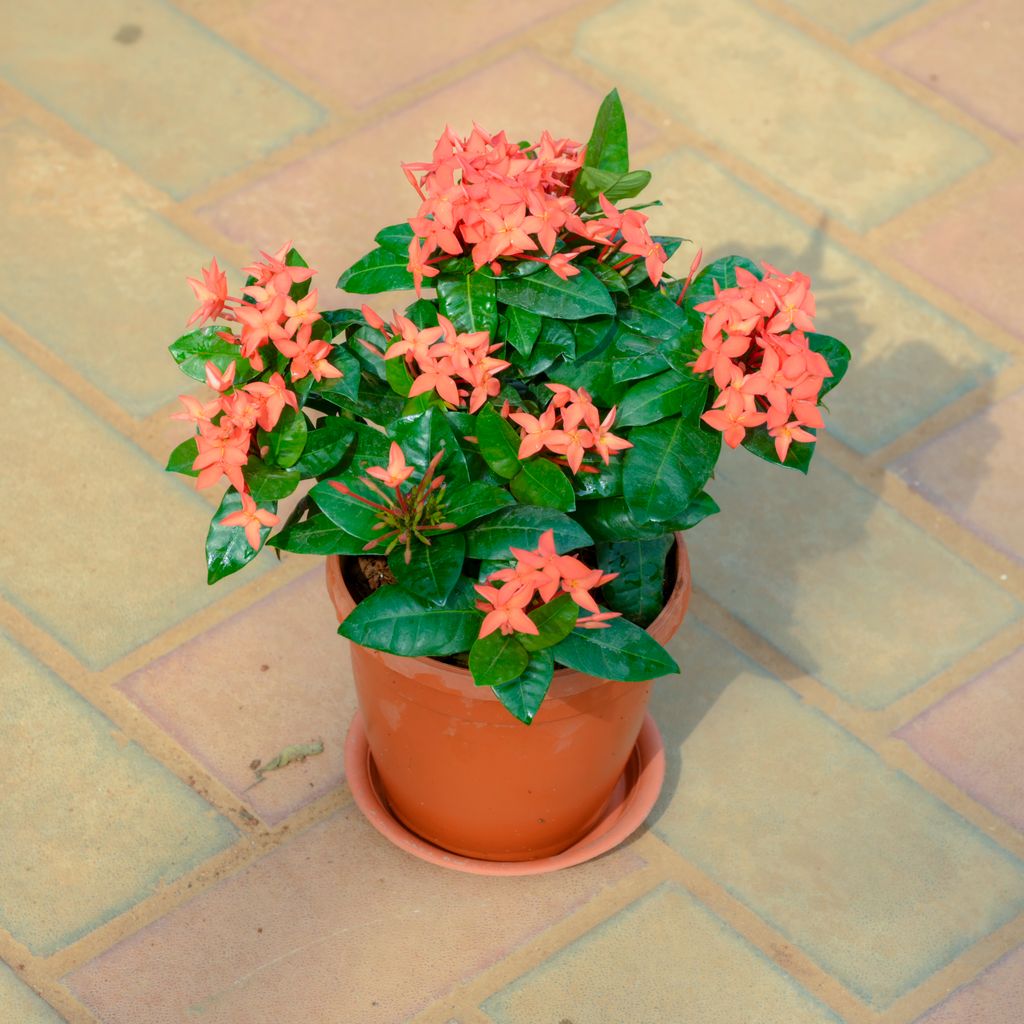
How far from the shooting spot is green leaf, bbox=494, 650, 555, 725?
1.90 m

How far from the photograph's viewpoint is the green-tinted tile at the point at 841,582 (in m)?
2.75

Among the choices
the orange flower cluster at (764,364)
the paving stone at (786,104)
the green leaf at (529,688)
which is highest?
the orange flower cluster at (764,364)

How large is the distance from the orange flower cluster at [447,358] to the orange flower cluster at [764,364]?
0.25m

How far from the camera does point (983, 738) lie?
8.70 feet

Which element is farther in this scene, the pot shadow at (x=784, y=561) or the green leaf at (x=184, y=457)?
the pot shadow at (x=784, y=561)

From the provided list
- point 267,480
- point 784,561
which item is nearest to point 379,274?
point 267,480

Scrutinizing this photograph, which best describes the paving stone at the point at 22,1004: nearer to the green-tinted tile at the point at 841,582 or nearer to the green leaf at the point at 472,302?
the green leaf at the point at 472,302

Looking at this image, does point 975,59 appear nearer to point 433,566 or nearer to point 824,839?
point 824,839

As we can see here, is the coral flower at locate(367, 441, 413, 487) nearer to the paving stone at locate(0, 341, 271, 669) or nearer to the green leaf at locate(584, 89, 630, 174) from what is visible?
the green leaf at locate(584, 89, 630, 174)

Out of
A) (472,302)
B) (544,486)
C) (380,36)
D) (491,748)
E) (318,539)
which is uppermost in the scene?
(472,302)

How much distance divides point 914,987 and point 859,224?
5.46ft

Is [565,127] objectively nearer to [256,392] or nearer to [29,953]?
[256,392]

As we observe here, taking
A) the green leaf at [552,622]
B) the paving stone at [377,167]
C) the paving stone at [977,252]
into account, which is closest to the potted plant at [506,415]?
the green leaf at [552,622]

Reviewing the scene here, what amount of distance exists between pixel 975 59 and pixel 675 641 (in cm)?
180
